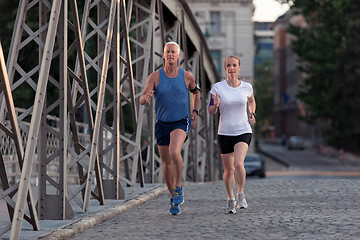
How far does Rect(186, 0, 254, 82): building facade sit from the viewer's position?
2904 inches

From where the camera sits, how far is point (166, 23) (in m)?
18.1

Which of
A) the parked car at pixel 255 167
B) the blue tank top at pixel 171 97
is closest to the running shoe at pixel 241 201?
the blue tank top at pixel 171 97

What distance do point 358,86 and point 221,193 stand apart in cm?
3816

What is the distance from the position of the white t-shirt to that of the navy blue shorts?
0.45 meters

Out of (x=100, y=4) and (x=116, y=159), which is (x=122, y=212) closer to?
(x=116, y=159)

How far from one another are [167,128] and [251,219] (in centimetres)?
143

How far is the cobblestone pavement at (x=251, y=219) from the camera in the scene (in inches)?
301

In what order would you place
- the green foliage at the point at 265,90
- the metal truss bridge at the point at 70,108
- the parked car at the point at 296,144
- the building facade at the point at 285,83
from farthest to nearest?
the green foliage at the point at 265,90 → the building facade at the point at 285,83 → the parked car at the point at 296,144 → the metal truss bridge at the point at 70,108

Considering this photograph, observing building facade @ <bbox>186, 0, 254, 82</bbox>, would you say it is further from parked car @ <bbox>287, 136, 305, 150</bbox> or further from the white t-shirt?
the white t-shirt

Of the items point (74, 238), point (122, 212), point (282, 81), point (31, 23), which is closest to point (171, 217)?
point (122, 212)

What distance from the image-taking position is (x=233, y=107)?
9.66 meters

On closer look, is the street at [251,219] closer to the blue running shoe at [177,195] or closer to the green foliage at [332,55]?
the blue running shoe at [177,195]

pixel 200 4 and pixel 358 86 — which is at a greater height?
pixel 200 4

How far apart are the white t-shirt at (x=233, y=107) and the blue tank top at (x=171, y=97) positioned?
1.55ft
